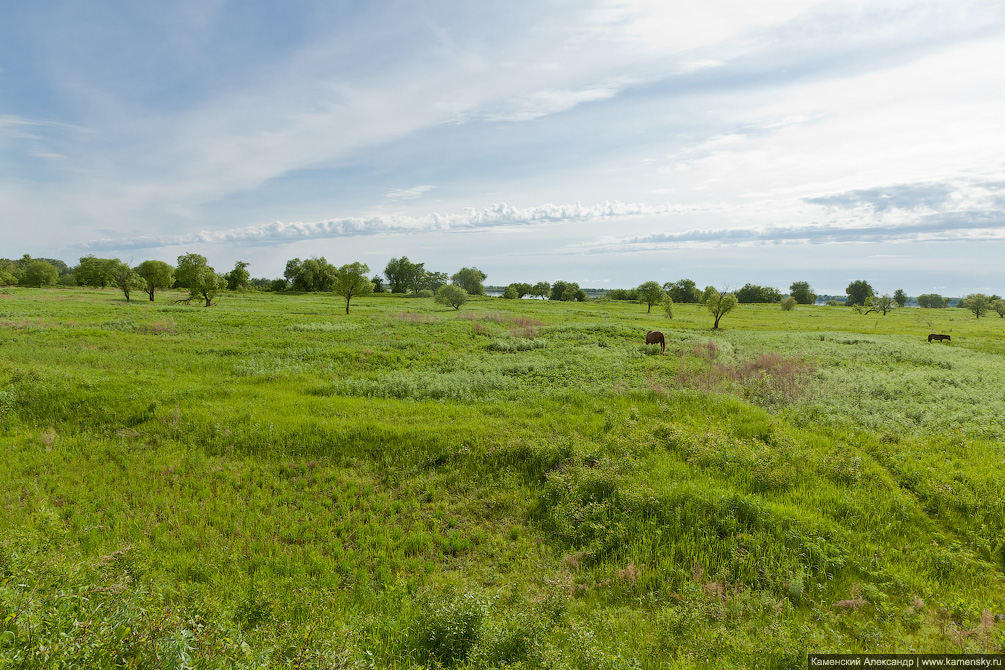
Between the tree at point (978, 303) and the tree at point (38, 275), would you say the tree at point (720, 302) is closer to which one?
the tree at point (978, 303)

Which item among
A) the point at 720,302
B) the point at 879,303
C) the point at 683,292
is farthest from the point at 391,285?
the point at 879,303

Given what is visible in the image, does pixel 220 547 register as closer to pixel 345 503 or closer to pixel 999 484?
pixel 345 503

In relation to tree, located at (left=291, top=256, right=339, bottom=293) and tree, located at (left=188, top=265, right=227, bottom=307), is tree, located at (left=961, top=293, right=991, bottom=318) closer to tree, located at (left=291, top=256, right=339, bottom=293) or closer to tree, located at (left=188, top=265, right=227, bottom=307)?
tree, located at (left=188, top=265, right=227, bottom=307)

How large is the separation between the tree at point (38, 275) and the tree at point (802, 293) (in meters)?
218

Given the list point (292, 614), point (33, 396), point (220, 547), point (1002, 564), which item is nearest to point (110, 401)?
point (33, 396)

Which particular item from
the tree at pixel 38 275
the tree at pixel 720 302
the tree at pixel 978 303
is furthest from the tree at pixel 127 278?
the tree at pixel 978 303

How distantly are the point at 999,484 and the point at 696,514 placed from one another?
7709 mm

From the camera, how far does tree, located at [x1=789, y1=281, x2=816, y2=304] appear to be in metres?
141

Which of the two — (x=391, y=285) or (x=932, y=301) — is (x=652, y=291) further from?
(x=932, y=301)

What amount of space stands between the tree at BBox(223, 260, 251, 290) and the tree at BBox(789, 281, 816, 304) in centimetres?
16860

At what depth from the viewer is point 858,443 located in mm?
12609

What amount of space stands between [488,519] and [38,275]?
502 feet

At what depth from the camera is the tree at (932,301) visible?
125688 mm

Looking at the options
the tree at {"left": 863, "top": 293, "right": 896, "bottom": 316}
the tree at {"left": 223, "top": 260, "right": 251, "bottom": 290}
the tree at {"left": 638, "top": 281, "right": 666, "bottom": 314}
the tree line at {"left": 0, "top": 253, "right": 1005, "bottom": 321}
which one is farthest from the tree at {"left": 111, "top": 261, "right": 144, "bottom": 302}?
the tree at {"left": 863, "top": 293, "right": 896, "bottom": 316}
